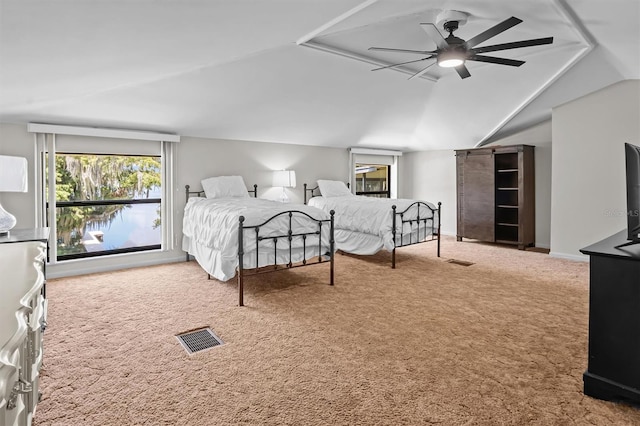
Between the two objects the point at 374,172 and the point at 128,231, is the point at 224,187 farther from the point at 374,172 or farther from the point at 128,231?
the point at 374,172

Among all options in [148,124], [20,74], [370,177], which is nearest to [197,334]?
[20,74]

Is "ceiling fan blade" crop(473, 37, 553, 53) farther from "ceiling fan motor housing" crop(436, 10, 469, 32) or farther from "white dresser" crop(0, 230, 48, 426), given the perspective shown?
"white dresser" crop(0, 230, 48, 426)

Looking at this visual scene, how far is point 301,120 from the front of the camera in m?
5.48

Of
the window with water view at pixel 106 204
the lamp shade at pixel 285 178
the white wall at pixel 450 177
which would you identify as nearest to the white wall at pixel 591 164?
the white wall at pixel 450 177

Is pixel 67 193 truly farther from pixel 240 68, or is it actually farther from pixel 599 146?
pixel 599 146

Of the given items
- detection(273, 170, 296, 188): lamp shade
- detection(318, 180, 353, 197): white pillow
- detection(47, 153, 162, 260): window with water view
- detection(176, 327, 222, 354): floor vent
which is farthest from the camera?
detection(318, 180, 353, 197): white pillow

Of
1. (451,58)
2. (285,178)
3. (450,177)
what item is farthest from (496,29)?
(450,177)

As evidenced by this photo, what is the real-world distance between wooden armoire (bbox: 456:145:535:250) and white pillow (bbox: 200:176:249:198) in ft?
12.8

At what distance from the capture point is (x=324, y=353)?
2.42m

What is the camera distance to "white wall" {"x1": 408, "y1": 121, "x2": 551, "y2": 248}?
6027 millimetres

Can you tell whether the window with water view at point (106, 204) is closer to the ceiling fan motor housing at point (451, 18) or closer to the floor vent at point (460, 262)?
the ceiling fan motor housing at point (451, 18)

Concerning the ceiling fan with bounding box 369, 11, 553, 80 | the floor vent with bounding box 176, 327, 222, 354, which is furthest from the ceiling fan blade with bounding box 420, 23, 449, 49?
the floor vent with bounding box 176, 327, 222, 354

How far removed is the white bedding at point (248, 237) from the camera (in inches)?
137

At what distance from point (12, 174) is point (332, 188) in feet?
14.5
